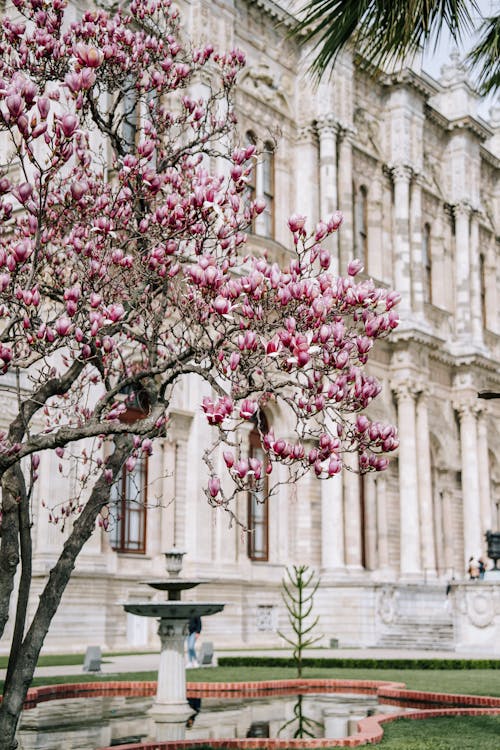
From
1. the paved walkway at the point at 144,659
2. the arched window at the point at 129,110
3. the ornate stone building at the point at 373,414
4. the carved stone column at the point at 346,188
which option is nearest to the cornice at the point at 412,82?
the ornate stone building at the point at 373,414

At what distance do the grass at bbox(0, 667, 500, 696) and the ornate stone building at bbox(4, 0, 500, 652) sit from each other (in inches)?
172

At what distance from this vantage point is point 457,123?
37812 mm

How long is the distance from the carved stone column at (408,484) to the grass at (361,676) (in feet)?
37.4

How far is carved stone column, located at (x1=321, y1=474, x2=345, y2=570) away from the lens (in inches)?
1134

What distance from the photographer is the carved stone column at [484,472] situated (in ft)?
116

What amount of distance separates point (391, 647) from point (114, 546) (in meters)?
8.33

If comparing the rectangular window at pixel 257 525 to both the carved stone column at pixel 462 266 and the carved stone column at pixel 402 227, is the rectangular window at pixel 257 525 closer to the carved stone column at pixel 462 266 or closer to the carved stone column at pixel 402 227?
the carved stone column at pixel 402 227

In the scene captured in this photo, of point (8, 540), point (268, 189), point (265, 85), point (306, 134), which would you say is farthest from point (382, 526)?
point (8, 540)

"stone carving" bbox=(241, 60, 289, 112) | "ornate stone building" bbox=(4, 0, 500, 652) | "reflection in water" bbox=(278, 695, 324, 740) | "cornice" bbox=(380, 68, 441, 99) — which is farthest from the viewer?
"cornice" bbox=(380, 68, 441, 99)

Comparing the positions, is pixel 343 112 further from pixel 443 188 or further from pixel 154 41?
pixel 154 41

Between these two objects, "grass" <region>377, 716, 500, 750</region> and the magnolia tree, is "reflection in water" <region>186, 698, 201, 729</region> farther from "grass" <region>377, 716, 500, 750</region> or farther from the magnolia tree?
the magnolia tree

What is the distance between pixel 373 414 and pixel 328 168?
729 cm

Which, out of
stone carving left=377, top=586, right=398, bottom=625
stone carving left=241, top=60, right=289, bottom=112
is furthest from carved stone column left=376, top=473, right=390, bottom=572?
stone carving left=241, top=60, right=289, bottom=112

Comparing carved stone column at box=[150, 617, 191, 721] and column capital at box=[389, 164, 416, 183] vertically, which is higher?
column capital at box=[389, 164, 416, 183]
